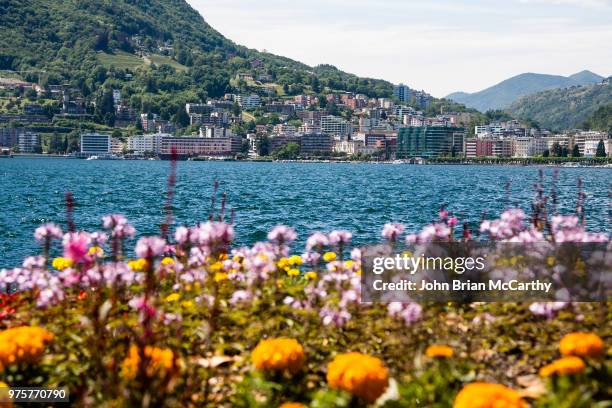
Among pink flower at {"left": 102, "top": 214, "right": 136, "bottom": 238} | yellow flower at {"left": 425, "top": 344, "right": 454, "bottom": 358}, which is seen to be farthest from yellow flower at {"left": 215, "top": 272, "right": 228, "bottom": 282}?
yellow flower at {"left": 425, "top": 344, "right": 454, "bottom": 358}

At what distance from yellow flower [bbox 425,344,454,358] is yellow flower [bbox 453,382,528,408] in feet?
2.58

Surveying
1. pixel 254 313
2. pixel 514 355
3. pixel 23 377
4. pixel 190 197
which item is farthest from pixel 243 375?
pixel 190 197

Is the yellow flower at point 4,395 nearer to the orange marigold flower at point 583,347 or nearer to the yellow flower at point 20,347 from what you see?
the yellow flower at point 20,347

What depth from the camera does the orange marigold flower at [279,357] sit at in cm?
519

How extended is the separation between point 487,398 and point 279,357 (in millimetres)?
1413

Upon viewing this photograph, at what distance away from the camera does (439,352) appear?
5273mm

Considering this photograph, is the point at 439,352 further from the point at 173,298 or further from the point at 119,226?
the point at 119,226

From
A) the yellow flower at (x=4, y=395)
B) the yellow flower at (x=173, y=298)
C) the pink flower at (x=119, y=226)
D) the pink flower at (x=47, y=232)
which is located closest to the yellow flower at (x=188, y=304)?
the yellow flower at (x=173, y=298)

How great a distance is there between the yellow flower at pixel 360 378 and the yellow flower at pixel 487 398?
0.54 m

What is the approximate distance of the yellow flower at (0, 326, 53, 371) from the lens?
5.29m

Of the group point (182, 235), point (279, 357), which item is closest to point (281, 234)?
point (182, 235)

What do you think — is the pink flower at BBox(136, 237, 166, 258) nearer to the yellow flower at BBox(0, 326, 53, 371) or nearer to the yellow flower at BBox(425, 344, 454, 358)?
the yellow flower at BBox(0, 326, 53, 371)

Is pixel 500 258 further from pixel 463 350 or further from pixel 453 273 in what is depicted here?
pixel 463 350

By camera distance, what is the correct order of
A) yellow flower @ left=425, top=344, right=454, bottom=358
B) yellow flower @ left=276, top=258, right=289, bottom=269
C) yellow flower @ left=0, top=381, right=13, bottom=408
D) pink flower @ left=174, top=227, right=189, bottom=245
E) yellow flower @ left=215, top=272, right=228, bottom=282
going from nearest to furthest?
yellow flower @ left=0, top=381, right=13, bottom=408, yellow flower @ left=425, top=344, right=454, bottom=358, pink flower @ left=174, top=227, right=189, bottom=245, yellow flower @ left=215, top=272, right=228, bottom=282, yellow flower @ left=276, top=258, right=289, bottom=269
